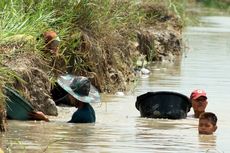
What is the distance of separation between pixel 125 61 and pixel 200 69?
2.97m

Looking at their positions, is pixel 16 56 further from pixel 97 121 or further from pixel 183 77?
pixel 183 77

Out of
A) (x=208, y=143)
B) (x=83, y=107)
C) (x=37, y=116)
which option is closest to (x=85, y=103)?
(x=83, y=107)

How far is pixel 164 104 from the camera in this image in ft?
39.8

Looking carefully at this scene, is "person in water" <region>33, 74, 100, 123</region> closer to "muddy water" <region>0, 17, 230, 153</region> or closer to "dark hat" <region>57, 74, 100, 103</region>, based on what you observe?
"dark hat" <region>57, 74, 100, 103</region>

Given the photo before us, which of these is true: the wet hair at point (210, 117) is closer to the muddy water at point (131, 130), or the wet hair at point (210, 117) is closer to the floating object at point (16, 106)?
the muddy water at point (131, 130)

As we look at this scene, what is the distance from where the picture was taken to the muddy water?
944cm

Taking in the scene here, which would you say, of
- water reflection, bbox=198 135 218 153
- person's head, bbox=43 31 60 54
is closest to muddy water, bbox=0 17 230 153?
water reflection, bbox=198 135 218 153

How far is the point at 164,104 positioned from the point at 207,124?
4.61ft

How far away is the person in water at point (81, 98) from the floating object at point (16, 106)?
0.12 m

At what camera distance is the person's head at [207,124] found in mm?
10773

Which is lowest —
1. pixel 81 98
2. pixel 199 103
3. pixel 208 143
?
pixel 208 143

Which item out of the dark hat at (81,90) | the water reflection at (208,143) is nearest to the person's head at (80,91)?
the dark hat at (81,90)

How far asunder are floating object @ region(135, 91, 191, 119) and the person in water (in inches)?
27.4

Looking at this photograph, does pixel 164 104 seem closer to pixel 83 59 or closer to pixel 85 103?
pixel 85 103
